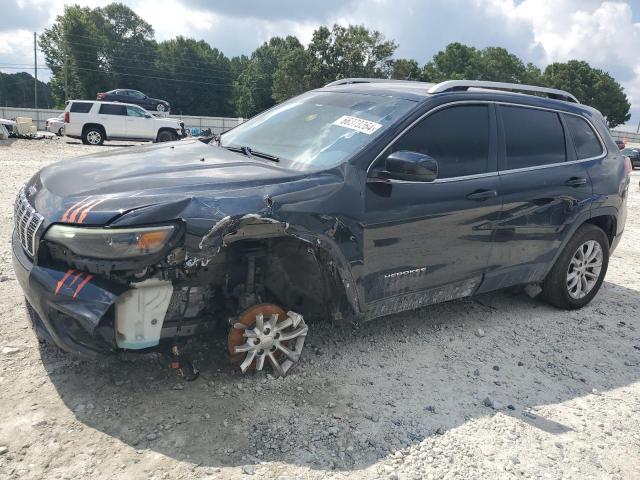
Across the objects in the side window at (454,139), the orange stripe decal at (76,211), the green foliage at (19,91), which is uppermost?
the side window at (454,139)

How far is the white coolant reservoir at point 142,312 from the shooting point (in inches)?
105

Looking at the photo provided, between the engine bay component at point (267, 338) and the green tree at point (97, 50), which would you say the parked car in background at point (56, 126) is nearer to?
the engine bay component at point (267, 338)

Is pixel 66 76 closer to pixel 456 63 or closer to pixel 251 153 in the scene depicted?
pixel 456 63

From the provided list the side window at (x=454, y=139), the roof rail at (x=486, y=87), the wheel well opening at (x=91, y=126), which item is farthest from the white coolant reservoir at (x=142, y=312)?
the wheel well opening at (x=91, y=126)

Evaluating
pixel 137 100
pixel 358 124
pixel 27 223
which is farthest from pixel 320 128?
pixel 137 100

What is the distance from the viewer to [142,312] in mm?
2711

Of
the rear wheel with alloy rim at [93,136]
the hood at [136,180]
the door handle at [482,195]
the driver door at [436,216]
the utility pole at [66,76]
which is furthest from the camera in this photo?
the utility pole at [66,76]

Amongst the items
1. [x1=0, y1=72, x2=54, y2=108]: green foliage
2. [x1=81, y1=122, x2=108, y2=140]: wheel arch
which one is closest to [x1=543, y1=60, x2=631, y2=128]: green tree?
[x1=81, y1=122, x2=108, y2=140]: wheel arch

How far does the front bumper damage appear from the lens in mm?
2600

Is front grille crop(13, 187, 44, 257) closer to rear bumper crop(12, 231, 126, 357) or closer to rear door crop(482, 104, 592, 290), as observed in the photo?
rear bumper crop(12, 231, 126, 357)

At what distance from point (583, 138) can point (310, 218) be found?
3.07 m

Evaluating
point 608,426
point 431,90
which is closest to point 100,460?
point 608,426

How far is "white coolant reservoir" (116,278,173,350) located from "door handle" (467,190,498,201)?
2.18 m

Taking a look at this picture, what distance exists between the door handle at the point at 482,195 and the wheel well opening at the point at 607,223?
152cm
